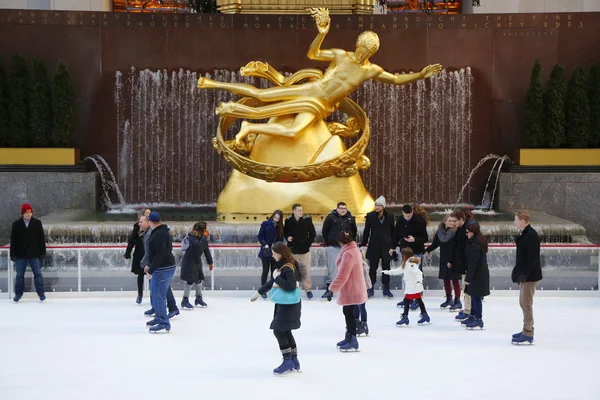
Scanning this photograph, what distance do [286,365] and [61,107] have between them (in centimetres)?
1241

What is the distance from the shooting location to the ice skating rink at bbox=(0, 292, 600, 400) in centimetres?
957

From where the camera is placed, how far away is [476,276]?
12.3 metres

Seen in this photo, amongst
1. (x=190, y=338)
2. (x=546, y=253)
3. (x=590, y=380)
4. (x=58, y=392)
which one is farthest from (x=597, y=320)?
(x=58, y=392)

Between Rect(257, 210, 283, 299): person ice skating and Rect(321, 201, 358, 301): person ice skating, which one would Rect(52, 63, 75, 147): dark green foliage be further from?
Rect(321, 201, 358, 301): person ice skating

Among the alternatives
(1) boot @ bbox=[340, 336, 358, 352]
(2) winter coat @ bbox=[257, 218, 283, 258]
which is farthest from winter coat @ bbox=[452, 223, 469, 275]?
(1) boot @ bbox=[340, 336, 358, 352]

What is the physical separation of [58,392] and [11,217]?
12.0 metres

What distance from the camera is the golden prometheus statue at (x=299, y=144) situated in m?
18.2

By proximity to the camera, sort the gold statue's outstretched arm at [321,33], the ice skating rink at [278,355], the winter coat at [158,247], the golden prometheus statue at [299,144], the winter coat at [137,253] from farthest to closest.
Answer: the golden prometheus statue at [299,144], the gold statue's outstretched arm at [321,33], the winter coat at [137,253], the winter coat at [158,247], the ice skating rink at [278,355]

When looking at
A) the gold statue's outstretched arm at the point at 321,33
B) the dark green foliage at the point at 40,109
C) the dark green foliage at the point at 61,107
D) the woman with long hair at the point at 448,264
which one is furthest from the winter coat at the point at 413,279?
the dark green foliage at the point at 40,109

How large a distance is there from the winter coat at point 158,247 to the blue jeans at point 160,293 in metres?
0.11

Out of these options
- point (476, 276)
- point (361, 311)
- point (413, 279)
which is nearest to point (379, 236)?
point (413, 279)

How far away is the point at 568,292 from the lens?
1477 centimetres

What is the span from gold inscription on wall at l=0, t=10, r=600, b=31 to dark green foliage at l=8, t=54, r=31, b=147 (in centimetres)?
98

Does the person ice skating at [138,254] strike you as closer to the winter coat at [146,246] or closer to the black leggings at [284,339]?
the winter coat at [146,246]
